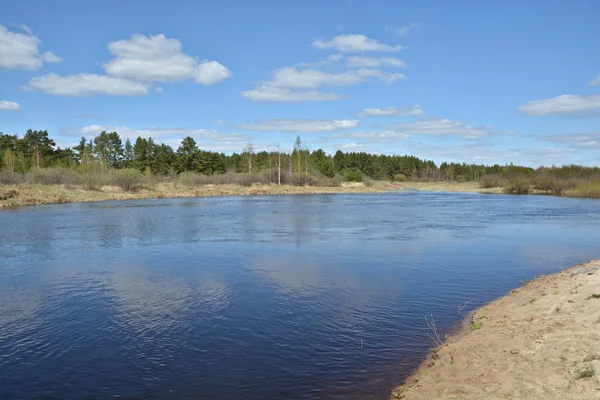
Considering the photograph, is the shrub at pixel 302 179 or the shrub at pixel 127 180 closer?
the shrub at pixel 127 180

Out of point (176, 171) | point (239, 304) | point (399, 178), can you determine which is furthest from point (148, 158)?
point (239, 304)

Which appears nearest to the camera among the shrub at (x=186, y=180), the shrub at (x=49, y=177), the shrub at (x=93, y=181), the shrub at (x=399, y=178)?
the shrub at (x=93, y=181)

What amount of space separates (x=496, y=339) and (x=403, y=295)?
4731mm

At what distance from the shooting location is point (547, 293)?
1306 centimetres

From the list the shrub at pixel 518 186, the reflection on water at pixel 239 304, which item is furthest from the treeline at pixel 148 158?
the reflection on water at pixel 239 304

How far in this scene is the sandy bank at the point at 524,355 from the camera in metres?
7.29

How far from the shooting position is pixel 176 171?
4732 inches

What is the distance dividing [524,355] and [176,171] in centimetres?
11779

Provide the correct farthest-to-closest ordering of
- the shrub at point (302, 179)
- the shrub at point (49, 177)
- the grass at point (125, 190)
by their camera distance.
→ the shrub at point (302, 179) < the shrub at point (49, 177) < the grass at point (125, 190)

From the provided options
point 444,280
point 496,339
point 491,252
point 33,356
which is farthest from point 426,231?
point 33,356

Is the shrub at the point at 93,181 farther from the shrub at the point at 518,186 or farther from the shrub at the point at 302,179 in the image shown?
A: the shrub at the point at 518,186

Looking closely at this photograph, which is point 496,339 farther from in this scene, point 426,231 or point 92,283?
point 426,231

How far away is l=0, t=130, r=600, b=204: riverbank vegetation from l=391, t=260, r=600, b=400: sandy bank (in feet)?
201

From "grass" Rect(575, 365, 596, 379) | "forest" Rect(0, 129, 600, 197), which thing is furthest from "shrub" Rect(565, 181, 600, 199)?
"grass" Rect(575, 365, 596, 379)
